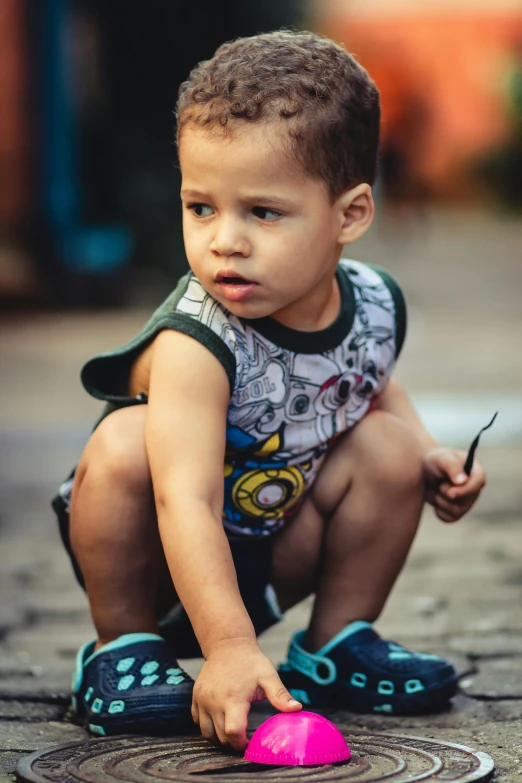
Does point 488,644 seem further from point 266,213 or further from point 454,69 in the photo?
point 454,69

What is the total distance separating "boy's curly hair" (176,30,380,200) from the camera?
1.86 metres

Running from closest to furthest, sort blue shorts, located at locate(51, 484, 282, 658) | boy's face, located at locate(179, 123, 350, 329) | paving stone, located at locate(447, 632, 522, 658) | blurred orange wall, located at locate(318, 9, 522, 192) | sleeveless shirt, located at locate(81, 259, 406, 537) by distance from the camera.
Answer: boy's face, located at locate(179, 123, 350, 329) < sleeveless shirt, located at locate(81, 259, 406, 537) < blue shorts, located at locate(51, 484, 282, 658) < paving stone, located at locate(447, 632, 522, 658) < blurred orange wall, located at locate(318, 9, 522, 192)

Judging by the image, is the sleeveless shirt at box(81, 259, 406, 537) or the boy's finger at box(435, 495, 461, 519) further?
the boy's finger at box(435, 495, 461, 519)

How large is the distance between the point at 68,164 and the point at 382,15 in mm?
19326

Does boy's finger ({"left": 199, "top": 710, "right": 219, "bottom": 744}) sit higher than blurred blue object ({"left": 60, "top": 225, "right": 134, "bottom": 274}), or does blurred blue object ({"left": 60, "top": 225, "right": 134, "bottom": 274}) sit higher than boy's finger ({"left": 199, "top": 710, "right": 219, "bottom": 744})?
boy's finger ({"left": 199, "top": 710, "right": 219, "bottom": 744})

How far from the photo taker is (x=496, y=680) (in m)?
2.24

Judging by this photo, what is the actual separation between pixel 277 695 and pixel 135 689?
1.06ft

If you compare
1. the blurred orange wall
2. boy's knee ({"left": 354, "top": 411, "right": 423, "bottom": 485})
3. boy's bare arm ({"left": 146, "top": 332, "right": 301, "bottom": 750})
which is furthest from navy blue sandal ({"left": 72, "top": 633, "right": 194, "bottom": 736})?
the blurred orange wall

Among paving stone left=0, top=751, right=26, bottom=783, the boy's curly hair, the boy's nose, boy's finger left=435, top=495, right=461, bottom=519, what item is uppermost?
the boy's curly hair

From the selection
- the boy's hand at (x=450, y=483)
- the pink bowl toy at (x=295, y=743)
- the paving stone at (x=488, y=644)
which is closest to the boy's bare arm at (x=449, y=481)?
the boy's hand at (x=450, y=483)

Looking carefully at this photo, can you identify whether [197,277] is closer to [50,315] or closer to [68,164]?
[50,315]

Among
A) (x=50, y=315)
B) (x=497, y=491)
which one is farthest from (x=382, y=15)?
(x=497, y=491)

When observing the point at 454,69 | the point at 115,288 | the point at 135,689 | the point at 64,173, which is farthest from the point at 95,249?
the point at 454,69

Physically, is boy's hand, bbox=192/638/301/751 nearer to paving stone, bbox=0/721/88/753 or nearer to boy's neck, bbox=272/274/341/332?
paving stone, bbox=0/721/88/753
